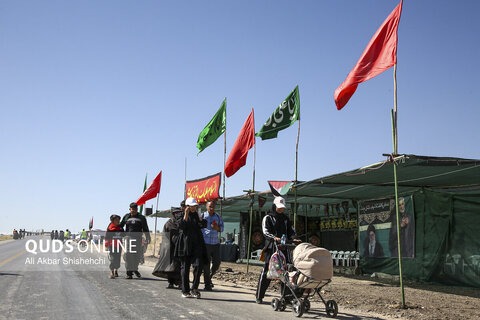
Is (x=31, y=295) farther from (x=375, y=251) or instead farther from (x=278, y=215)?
(x=375, y=251)

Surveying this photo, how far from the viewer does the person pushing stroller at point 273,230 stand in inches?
327

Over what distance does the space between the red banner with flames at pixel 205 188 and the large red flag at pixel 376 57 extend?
900 centimetres

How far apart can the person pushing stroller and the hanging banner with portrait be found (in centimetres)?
789

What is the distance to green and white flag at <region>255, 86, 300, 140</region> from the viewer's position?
583 inches

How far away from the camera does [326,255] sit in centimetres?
732

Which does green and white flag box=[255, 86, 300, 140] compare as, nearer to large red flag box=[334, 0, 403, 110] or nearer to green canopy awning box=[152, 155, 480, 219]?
green canopy awning box=[152, 155, 480, 219]

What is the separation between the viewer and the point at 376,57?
9648 millimetres

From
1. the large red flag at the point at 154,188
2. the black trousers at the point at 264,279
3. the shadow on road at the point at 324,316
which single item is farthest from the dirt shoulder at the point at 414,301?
the large red flag at the point at 154,188

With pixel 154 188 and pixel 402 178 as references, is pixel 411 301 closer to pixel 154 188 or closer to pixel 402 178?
pixel 402 178

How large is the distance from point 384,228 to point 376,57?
27.2ft

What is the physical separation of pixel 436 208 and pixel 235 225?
26.7m

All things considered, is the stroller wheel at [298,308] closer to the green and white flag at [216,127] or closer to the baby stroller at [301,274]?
the baby stroller at [301,274]

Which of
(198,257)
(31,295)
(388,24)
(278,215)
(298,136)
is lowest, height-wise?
(31,295)

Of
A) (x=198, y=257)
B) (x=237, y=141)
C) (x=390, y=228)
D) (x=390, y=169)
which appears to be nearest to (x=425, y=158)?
(x=390, y=169)
